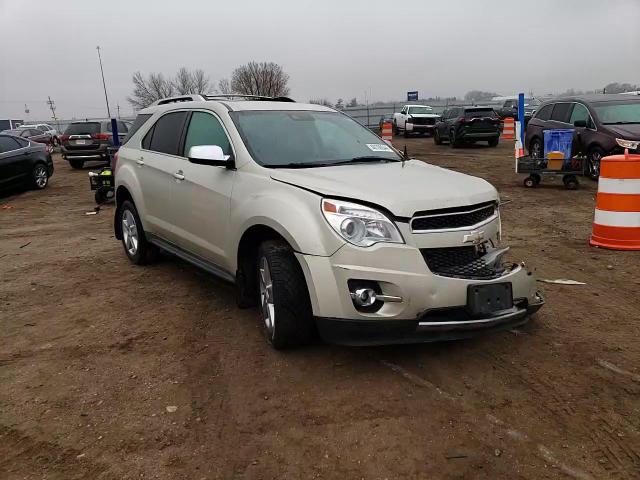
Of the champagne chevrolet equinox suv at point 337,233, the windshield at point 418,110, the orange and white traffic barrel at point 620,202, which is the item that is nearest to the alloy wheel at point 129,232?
the champagne chevrolet equinox suv at point 337,233

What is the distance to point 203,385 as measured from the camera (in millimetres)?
3420

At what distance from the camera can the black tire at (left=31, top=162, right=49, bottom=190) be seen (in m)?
14.3

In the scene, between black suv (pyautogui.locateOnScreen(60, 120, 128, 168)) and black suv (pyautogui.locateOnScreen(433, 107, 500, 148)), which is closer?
black suv (pyautogui.locateOnScreen(60, 120, 128, 168))

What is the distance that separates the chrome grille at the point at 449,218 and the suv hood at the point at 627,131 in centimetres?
886

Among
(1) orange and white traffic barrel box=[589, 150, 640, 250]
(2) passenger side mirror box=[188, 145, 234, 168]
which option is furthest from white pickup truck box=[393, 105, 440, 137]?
(2) passenger side mirror box=[188, 145, 234, 168]

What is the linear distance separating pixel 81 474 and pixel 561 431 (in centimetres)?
243

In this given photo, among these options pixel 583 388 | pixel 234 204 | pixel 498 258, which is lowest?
pixel 583 388

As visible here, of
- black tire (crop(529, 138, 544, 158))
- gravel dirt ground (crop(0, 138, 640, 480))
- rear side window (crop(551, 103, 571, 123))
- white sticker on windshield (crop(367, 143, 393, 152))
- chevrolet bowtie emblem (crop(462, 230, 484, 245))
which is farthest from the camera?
black tire (crop(529, 138, 544, 158))

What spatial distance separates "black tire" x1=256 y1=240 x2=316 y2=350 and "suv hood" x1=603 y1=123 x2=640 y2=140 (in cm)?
973

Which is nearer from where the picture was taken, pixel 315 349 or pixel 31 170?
pixel 315 349

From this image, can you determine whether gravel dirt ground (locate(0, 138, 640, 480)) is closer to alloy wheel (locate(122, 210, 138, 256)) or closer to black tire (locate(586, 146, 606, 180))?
alloy wheel (locate(122, 210, 138, 256))

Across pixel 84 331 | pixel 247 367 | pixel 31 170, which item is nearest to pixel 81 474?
pixel 247 367

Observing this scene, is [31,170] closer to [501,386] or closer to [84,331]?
[84,331]

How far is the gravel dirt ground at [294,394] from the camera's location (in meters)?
2.63
